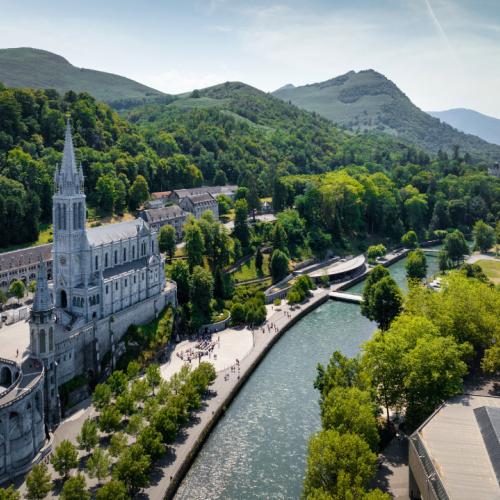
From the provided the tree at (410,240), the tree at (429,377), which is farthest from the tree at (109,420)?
the tree at (410,240)

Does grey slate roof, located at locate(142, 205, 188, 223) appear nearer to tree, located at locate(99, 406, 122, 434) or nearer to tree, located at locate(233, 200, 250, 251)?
tree, located at locate(233, 200, 250, 251)

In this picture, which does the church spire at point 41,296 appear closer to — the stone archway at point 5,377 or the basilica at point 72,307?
the basilica at point 72,307

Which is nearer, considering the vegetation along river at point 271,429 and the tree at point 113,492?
the tree at point 113,492

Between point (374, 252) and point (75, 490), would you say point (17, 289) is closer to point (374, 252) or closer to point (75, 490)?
point (75, 490)

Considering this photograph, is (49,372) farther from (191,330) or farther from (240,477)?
(191,330)

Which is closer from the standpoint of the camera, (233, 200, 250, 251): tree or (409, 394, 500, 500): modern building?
(409, 394, 500, 500): modern building

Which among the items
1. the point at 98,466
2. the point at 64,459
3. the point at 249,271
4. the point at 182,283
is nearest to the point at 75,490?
the point at 98,466

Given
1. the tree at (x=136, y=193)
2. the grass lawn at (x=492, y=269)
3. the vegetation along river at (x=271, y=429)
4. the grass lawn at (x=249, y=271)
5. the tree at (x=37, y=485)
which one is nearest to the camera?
the tree at (x=37, y=485)

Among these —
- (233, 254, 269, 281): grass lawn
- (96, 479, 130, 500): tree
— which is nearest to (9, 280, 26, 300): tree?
(233, 254, 269, 281): grass lawn
